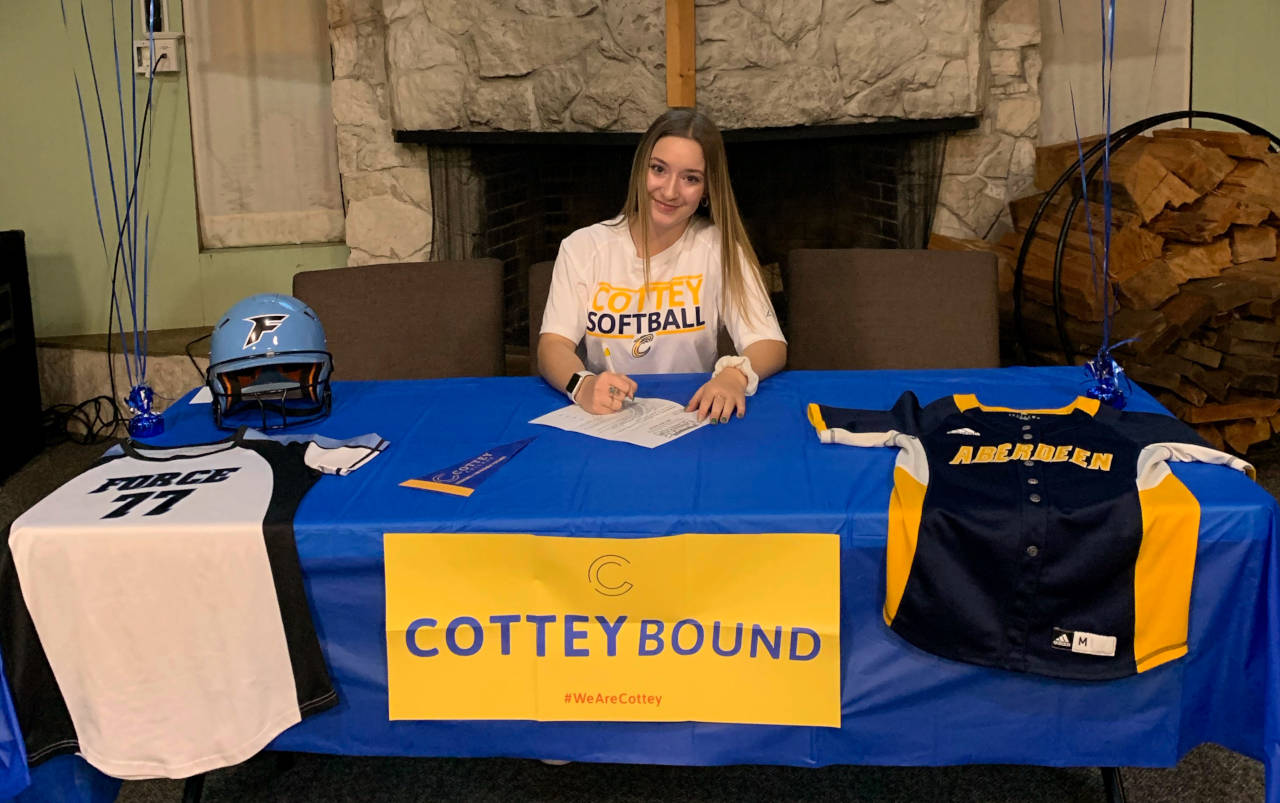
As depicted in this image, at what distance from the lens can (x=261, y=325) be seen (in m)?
2.09

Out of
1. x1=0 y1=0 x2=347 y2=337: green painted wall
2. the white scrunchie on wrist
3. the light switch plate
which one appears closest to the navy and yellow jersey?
the white scrunchie on wrist

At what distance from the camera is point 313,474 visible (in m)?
1.82

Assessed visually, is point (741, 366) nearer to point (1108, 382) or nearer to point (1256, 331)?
point (1108, 382)

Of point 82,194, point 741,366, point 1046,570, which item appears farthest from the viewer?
point 82,194

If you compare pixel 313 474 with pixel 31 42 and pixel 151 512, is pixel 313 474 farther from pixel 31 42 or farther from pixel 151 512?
pixel 31 42

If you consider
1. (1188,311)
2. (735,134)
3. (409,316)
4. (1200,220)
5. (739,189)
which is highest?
(735,134)

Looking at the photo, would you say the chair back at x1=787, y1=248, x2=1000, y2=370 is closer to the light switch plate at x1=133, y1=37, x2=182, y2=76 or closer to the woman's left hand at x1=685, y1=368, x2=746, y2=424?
the woman's left hand at x1=685, y1=368, x2=746, y2=424

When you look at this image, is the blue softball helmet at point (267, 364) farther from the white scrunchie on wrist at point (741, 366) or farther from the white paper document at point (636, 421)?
the white scrunchie on wrist at point (741, 366)

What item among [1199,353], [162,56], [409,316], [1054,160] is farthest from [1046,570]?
[162,56]

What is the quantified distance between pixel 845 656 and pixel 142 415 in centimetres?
122

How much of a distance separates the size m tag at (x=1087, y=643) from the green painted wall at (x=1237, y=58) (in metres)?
3.10

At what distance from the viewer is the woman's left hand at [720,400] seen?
2.06 m

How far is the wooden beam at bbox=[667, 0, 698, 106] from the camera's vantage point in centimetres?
382

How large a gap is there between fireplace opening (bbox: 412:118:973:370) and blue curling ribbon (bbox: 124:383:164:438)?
2.14 metres
